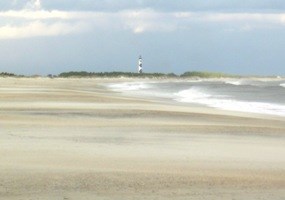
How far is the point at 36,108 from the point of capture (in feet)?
73.4

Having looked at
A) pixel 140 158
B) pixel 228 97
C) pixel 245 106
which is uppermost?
pixel 140 158

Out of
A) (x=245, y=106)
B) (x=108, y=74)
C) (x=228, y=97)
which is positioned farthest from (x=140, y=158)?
(x=108, y=74)

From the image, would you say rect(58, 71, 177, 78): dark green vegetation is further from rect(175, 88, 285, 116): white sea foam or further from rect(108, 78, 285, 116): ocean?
rect(175, 88, 285, 116): white sea foam

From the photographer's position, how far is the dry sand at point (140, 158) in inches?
323

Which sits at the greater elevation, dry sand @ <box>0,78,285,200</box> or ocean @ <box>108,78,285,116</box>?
dry sand @ <box>0,78,285,200</box>

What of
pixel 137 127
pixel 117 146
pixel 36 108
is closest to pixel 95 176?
pixel 117 146

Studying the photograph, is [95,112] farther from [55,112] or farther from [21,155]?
[21,155]

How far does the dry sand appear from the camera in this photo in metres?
8.20

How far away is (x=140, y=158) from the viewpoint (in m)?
10.7

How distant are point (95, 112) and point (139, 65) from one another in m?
103

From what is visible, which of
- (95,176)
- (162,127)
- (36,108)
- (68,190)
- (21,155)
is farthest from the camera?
(36,108)

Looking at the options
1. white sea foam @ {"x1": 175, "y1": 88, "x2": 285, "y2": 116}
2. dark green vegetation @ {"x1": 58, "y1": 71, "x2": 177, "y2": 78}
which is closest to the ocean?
white sea foam @ {"x1": 175, "y1": 88, "x2": 285, "y2": 116}

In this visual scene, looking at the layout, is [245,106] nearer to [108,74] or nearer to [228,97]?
[228,97]

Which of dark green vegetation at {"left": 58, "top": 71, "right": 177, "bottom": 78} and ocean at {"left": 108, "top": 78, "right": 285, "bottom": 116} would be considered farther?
dark green vegetation at {"left": 58, "top": 71, "right": 177, "bottom": 78}
